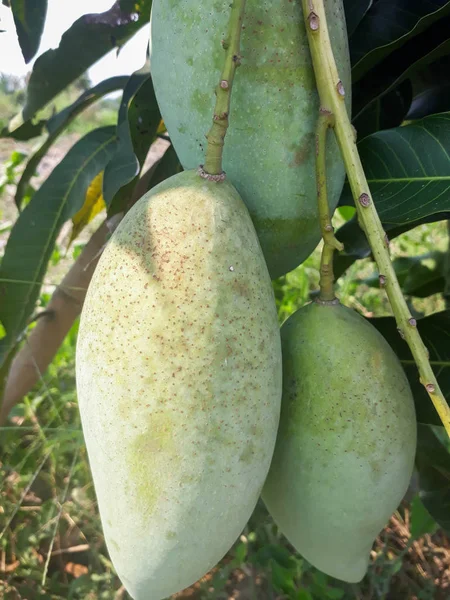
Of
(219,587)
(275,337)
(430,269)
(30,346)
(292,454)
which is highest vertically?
(275,337)

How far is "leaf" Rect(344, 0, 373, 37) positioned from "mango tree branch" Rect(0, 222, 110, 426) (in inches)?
22.9

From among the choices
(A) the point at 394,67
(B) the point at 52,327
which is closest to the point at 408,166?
(A) the point at 394,67

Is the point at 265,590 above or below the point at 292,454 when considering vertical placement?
below

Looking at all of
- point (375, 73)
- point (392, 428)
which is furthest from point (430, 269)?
point (392, 428)

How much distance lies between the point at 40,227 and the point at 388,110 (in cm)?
60

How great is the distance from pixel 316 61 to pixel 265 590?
1349 millimetres

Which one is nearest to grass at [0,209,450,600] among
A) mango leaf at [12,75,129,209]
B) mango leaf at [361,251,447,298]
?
mango leaf at [361,251,447,298]

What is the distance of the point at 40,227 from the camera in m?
1.12

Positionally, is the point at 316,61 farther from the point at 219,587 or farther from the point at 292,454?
the point at 219,587

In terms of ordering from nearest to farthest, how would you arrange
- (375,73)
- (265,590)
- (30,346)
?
(375,73) → (30,346) → (265,590)

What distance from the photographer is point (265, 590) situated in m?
1.60

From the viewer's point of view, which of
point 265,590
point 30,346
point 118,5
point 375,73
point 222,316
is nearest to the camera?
point 222,316

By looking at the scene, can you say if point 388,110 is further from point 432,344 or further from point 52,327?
point 52,327

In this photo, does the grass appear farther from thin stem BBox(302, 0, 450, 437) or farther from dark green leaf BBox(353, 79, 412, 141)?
thin stem BBox(302, 0, 450, 437)
